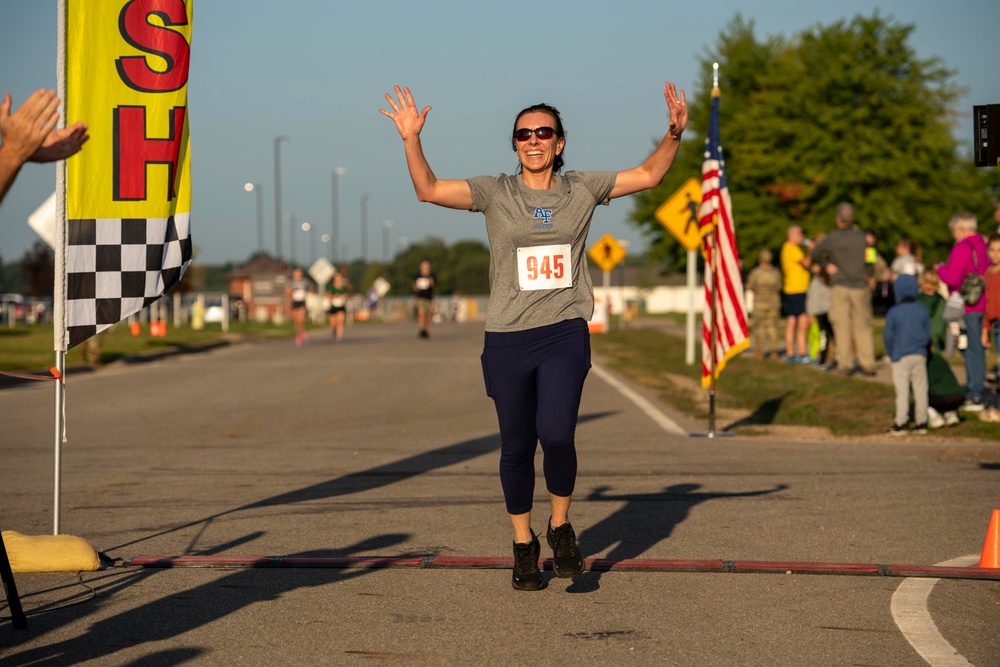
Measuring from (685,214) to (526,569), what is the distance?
17.8 metres

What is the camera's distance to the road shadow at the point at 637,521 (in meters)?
6.71

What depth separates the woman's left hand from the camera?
6.08 m

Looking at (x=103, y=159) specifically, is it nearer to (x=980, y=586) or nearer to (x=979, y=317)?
(x=980, y=586)

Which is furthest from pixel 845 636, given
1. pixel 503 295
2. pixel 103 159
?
pixel 103 159

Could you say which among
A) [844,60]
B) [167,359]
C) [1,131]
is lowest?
[167,359]

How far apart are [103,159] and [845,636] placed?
417 centimetres

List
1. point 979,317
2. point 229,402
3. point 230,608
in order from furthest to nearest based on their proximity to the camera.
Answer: point 229,402
point 979,317
point 230,608

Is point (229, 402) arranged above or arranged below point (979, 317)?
below

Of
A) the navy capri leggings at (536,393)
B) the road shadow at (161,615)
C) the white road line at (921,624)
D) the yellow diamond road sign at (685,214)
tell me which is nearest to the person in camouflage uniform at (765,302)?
the yellow diamond road sign at (685,214)

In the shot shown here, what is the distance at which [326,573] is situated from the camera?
6.16 metres

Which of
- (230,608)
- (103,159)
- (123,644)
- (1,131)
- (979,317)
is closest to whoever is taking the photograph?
(1,131)

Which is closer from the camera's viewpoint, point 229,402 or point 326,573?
point 326,573

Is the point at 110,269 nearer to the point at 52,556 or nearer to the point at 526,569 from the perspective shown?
the point at 52,556

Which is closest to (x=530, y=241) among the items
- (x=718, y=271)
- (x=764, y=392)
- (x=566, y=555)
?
(x=566, y=555)
